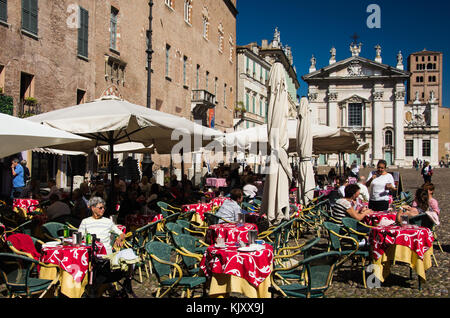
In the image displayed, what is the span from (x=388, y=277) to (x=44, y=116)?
5761mm

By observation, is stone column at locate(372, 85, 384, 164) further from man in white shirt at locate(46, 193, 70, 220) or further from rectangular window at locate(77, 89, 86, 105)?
man in white shirt at locate(46, 193, 70, 220)

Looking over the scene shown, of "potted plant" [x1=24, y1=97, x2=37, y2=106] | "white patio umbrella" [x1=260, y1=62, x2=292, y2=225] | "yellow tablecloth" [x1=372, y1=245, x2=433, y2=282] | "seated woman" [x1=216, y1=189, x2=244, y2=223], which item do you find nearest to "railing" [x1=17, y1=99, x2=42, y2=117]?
"potted plant" [x1=24, y1=97, x2=37, y2=106]

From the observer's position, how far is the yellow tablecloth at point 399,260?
5746 mm

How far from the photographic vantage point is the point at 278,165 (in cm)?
791

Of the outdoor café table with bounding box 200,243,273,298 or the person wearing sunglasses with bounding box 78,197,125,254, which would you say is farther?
the person wearing sunglasses with bounding box 78,197,125,254

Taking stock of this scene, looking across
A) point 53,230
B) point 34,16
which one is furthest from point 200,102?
point 53,230

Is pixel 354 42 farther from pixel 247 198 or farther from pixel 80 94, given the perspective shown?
pixel 247 198

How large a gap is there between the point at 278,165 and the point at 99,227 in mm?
3388

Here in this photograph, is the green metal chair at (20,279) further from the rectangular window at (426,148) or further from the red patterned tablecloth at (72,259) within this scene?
the rectangular window at (426,148)

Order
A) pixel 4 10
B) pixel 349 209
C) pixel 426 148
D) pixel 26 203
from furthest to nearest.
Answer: pixel 426 148, pixel 4 10, pixel 26 203, pixel 349 209

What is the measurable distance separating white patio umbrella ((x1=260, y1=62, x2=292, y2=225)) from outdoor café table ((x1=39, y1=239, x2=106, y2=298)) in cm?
361

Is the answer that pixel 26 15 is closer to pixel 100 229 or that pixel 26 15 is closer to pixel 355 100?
pixel 100 229

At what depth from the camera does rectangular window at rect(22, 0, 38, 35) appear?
598 inches
